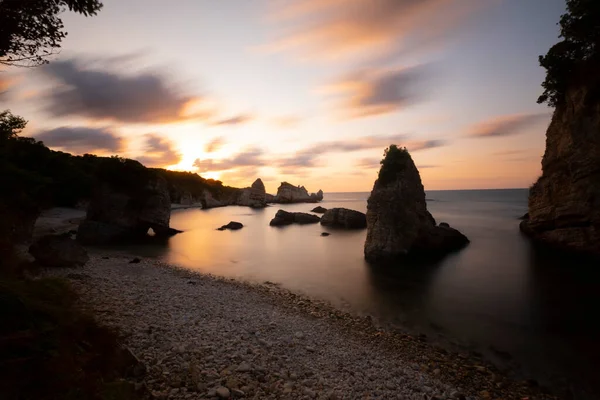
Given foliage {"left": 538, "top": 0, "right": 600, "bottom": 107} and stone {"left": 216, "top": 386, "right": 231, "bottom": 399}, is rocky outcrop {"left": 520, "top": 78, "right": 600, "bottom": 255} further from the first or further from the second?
stone {"left": 216, "top": 386, "right": 231, "bottom": 399}

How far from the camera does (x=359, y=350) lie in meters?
12.4

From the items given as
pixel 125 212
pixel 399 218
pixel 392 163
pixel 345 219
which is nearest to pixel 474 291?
pixel 399 218

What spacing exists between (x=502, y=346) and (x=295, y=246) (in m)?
Answer: 33.5

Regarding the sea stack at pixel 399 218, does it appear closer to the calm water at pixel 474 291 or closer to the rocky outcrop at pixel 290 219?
the calm water at pixel 474 291

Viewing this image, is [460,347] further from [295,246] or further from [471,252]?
[295,246]

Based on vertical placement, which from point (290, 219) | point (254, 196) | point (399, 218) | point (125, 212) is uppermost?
point (254, 196)

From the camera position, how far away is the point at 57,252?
774 inches

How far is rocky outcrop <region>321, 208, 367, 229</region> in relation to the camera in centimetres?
6538

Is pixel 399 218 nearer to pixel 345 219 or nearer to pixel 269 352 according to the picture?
pixel 269 352

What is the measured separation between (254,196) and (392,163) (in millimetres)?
125384

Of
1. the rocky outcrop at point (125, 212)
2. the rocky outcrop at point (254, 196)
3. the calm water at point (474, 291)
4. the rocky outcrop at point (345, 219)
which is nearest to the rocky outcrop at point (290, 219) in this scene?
the rocky outcrop at point (345, 219)

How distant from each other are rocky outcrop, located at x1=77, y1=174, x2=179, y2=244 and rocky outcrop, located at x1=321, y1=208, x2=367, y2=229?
37064mm

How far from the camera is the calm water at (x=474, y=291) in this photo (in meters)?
14.2

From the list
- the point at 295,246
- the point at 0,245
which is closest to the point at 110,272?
the point at 0,245
